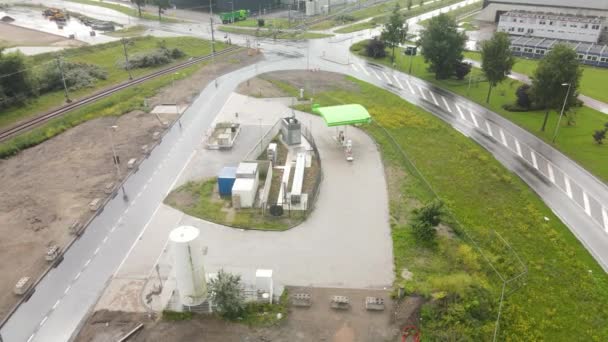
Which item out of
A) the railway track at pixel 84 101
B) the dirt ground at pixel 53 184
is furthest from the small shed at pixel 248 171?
the railway track at pixel 84 101

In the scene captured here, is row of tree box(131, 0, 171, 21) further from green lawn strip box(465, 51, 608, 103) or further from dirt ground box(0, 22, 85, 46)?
green lawn strip box(465, 51, 608, 103)

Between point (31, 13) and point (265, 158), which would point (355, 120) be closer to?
point (265, 158)

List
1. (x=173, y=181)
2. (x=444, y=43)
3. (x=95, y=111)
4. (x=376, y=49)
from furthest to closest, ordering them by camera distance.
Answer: (x=376, y=49) < (x=444, y=43) < (x=95, y=111) < (x=173, y=181)

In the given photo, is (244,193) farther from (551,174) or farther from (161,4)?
(161,4)

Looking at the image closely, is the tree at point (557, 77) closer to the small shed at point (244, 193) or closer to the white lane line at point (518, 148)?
the white lane line at point (518, 148)

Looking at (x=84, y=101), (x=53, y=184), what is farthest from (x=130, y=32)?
(x=53, y=184)
